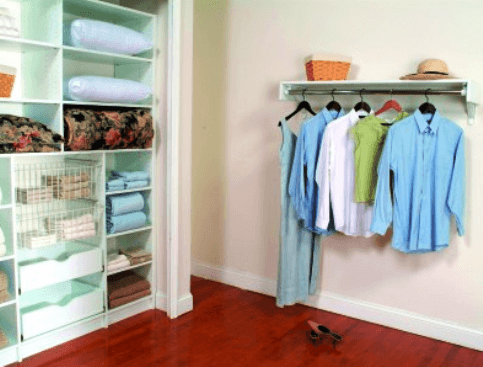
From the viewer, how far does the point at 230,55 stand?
416 cm

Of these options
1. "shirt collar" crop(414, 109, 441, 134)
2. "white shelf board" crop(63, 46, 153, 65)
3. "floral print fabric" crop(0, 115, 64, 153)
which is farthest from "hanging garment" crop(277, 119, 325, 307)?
"floral print fabric" crop(0, 115, 64, 153)

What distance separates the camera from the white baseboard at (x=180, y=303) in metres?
3.65

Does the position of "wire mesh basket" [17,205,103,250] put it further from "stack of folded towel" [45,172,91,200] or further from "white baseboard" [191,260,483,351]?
"white baseboard" [191,260,483,351]

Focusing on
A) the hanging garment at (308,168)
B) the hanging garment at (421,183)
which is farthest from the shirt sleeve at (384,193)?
the hanging garment at (308,168)

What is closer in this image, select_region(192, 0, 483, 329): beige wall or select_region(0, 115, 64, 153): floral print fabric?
select_region(0, 115, 64, 153): floral print fabric

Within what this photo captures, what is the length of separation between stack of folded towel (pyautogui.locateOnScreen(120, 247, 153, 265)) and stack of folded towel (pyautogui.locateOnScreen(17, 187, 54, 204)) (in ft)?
2.52

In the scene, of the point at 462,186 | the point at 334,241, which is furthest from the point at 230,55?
the point at 462,186

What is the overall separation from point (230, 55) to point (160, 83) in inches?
32.6

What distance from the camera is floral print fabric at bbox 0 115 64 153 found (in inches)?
107

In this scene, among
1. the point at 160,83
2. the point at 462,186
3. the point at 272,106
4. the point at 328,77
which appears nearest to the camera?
the point at 462,186

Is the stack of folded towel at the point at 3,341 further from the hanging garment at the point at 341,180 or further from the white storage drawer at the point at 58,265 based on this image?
the hanging garment at the point at 341,180

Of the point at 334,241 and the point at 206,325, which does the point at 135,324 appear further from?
the point at 334,241

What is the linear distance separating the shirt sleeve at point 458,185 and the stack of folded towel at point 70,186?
2186 mm

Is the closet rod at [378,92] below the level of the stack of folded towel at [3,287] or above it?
above
